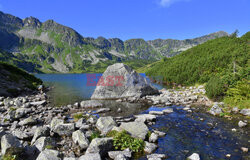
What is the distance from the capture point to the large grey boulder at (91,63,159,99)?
28344 millimetres

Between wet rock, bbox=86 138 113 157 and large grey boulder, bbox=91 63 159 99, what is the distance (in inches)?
752

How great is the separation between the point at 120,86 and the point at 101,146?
66.4 feet

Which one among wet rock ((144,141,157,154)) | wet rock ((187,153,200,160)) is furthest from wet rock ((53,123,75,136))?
wet rock ((187,153,200,160))

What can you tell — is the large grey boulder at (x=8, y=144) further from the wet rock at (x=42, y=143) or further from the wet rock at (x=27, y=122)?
the wet rock at (x=27, y=122)

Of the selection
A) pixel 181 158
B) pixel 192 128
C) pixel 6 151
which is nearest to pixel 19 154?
pixel 6 151

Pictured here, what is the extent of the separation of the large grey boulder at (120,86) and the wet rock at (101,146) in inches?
752

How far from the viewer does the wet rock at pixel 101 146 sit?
27.9ft

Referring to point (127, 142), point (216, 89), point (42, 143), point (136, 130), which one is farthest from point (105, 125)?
point (216, 89)

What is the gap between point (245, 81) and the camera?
63.8ft

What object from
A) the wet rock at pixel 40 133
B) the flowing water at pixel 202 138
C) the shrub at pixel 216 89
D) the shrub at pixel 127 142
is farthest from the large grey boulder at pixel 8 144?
the shrub at pixel 216 89

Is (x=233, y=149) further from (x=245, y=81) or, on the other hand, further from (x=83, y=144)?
(x=245, y=81)

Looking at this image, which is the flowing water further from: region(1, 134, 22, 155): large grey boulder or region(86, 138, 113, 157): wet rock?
region(1, 134, 22, 155): large grey boulder

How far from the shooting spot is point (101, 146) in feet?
28.5

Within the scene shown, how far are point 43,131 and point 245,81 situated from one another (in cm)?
2518
